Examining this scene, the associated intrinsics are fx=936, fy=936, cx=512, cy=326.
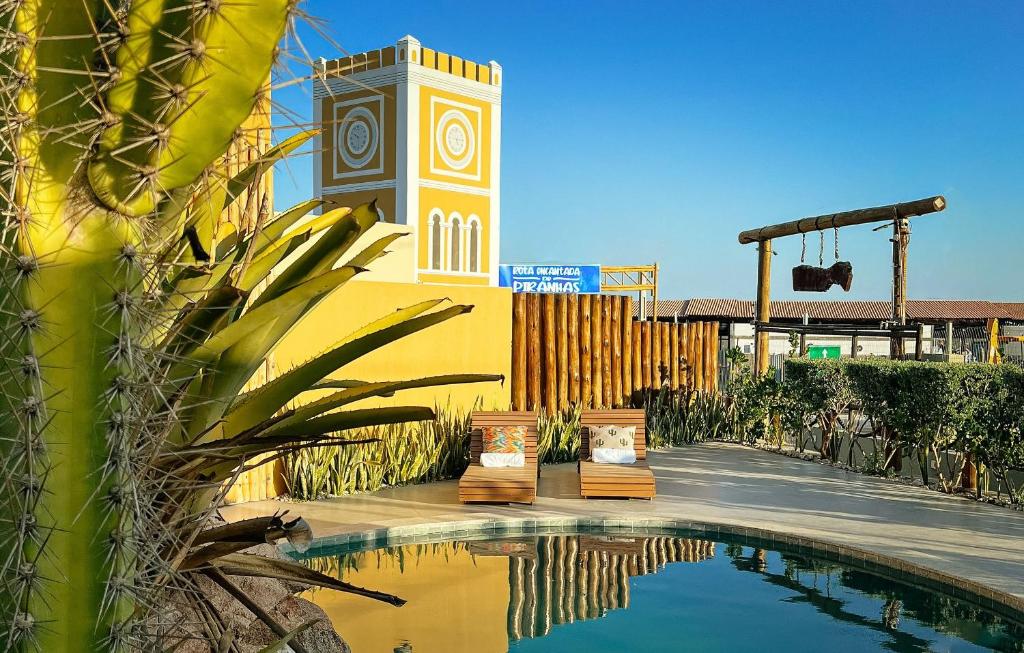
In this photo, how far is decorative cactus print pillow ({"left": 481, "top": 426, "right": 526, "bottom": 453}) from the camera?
32.8 ft

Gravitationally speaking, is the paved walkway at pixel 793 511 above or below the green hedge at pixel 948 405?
below

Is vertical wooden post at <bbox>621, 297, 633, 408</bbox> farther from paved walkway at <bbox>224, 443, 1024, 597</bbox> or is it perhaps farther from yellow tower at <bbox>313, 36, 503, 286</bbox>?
yellow tower at <bbox>313, 36, 503, 286</bbox>

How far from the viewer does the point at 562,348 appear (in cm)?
1294

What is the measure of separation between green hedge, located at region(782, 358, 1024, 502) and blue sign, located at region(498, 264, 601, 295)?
21.6 metres

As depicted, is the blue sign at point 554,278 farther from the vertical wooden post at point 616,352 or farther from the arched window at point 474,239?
the vertical wooden post at point 616,352

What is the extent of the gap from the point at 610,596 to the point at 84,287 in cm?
596

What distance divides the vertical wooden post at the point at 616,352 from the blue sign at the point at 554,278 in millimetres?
18718

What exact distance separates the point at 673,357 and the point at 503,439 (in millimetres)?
5241

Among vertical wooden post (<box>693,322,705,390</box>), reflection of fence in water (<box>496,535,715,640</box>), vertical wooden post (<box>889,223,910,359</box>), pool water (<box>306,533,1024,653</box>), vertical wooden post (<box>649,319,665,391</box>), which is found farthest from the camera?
vertical wooden post (<box>693,322,705,390</box>)

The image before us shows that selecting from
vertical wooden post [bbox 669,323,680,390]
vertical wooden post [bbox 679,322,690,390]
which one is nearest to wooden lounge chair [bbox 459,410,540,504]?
vertical wooden post [bbox 669,323,680,390]

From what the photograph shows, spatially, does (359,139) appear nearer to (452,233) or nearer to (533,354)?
(452,233)

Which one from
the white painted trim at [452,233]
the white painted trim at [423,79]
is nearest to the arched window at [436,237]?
the white painted trim at [452,233]

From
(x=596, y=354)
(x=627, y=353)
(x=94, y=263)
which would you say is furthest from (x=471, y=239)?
(x=94, y=263)

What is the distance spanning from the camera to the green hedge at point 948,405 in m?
9.10
